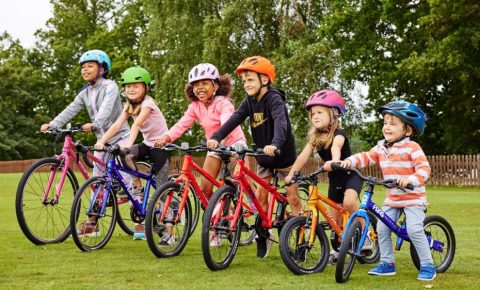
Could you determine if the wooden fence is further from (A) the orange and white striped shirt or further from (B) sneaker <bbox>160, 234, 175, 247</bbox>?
(A) the orange and white striped shirt

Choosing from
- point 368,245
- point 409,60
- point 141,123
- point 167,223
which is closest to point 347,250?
point 368,245

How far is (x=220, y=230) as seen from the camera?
24.2 ft

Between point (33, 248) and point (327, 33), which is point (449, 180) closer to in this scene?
point (327, 33)

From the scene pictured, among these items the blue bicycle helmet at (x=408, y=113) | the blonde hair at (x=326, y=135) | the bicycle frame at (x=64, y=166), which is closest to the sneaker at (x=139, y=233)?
the bicycle frame at (x=64, y=166)

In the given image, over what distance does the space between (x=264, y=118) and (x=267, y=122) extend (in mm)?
49

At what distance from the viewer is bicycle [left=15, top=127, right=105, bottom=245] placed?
29.3ft

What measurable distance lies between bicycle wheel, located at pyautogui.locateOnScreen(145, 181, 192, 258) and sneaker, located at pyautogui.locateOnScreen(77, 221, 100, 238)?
794mm

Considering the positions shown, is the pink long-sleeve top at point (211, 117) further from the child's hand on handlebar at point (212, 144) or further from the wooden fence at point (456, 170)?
the wooden fence at point (456, 170)

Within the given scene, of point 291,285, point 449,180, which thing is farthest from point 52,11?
point 291,285

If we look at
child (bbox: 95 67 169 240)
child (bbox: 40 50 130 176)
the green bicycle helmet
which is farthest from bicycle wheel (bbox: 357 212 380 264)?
child (bbox: 40 50 130 176)

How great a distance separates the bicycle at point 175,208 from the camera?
7.87m

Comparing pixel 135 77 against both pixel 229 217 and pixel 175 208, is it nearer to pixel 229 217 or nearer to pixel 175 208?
pixel 175 208

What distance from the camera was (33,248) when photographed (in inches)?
352

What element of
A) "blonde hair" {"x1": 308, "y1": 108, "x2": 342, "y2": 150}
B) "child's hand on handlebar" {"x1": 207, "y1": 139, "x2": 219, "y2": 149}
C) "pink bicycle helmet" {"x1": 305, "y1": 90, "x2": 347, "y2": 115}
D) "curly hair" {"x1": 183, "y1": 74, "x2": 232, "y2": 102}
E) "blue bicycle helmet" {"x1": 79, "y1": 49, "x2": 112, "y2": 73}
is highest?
"blue bicycle helmet" {"x1": 79, "y1": 49, "x2": 112, "y2": 73}
